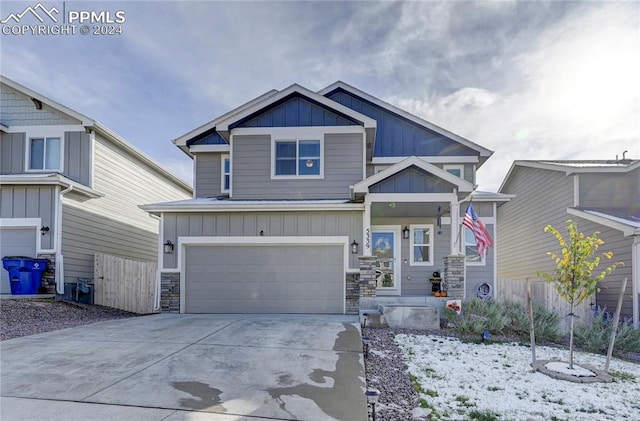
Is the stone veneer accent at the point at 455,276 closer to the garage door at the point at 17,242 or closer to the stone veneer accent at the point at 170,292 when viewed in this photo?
the stone veneer accent at the point at 170,292

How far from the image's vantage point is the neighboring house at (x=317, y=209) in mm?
10133

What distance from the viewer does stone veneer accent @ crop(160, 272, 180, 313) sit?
10453 mm

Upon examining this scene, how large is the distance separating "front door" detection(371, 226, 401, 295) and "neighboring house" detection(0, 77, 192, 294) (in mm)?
9309

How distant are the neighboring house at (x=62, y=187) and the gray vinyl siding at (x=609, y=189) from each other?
15.5m

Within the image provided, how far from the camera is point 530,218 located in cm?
1419

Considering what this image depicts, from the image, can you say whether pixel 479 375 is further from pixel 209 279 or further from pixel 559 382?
pixel 209 279

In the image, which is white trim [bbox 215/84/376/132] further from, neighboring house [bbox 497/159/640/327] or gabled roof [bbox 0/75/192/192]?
neighboring house [bbox 497/159/640/327]

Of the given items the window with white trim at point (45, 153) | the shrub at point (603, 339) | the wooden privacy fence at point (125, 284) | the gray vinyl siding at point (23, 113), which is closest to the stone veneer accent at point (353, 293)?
the shrub at point (603, 339)

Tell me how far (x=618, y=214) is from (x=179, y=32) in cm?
1325

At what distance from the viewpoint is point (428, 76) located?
1252 cm

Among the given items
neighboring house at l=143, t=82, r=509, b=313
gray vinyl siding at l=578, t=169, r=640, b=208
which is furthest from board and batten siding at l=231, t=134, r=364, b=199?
gray vinyl siding at l=578, t=169, r=640, b=208

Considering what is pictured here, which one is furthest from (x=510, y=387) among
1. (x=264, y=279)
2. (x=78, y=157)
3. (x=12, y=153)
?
(x=12, y=153)

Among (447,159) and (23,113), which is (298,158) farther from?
(23,113)

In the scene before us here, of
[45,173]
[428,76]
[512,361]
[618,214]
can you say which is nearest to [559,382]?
[512,361]
